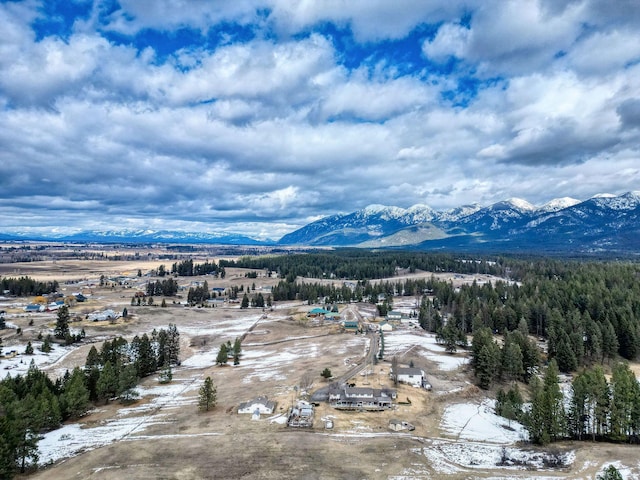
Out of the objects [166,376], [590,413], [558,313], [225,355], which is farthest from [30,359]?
[558,313]

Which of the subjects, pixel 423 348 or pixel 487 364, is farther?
pixel 423 348

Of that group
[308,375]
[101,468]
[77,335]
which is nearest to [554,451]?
[308,375]

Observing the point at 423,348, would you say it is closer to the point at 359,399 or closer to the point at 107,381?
the point at 359,399

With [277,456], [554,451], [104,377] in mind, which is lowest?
[554,451]

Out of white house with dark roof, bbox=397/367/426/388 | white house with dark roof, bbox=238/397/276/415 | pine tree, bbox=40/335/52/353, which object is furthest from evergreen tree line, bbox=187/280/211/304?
white house with dark roof, bbox=397/367/426/388

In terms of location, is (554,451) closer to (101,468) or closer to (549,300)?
(101,468)

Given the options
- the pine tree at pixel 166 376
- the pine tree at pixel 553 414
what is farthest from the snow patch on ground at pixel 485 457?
the pine tree at pixel 166 376

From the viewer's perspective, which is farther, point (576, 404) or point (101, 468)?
point (576, 404)
